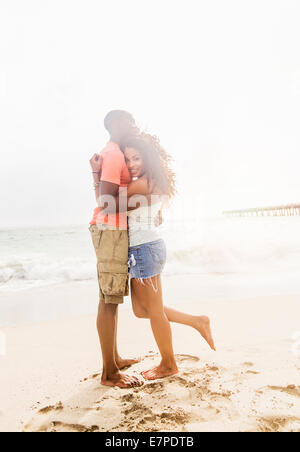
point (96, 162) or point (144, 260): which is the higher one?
point (96, 162)

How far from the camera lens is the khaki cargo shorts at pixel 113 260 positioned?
102 inches

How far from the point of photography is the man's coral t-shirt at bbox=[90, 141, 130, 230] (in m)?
2.42

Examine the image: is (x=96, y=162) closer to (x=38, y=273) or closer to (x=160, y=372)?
(x=160, y=372)

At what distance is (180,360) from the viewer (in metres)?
3.20

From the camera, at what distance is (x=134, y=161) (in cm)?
258

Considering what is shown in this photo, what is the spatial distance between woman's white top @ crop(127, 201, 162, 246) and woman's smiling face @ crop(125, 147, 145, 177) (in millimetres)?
296

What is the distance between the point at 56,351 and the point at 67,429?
1.64 m

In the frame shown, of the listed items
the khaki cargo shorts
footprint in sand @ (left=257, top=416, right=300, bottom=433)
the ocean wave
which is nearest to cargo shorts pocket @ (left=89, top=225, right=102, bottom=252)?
the khaki cargo shorts

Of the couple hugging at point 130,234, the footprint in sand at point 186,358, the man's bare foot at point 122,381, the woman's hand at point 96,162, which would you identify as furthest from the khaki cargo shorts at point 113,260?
the footprint in sand at point 186,358

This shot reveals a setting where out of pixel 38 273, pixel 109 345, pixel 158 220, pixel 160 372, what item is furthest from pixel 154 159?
pixel 38 273

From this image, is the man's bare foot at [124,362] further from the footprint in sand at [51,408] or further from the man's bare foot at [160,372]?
the footprint in sand at [51,408]

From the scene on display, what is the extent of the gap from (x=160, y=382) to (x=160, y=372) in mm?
118
